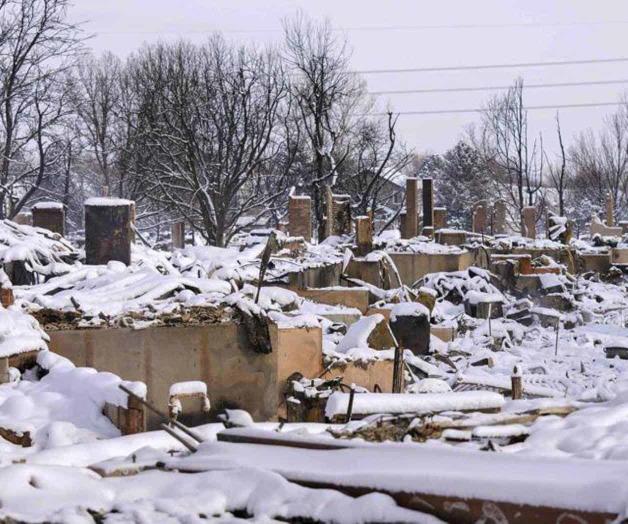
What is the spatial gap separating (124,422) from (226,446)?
9.23 ft

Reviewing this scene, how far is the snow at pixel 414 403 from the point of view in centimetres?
507

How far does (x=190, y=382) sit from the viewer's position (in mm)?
7496

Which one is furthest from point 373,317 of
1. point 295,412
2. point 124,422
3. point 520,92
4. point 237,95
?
Result: point 520,92

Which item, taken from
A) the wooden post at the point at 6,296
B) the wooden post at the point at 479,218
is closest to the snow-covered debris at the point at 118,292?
the wooden post at the point at 6,296

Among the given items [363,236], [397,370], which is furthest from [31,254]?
[363,236]

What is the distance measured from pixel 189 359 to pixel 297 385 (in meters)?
0.93

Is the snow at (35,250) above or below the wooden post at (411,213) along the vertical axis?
below

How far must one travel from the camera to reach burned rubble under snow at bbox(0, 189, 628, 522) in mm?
3309

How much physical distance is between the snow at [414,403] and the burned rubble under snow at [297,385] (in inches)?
0.5

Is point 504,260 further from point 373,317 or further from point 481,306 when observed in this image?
point 373,317

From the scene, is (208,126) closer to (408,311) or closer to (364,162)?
(364,162)

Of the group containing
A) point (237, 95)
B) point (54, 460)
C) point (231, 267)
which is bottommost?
point (54, 460)

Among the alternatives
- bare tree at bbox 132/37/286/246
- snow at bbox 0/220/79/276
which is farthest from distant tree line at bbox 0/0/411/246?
snow at bbox 0/220/79/276

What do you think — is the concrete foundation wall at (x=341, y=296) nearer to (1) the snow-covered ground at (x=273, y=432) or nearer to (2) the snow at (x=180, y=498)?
(1) the snow-covered ground at (x=273, y=432)
